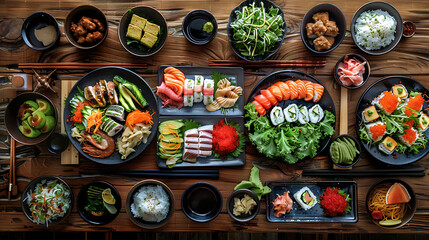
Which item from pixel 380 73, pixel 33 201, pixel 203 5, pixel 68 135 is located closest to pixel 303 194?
pixel 380 73

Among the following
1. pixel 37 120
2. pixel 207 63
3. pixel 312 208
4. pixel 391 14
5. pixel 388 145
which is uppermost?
pixel 391 14

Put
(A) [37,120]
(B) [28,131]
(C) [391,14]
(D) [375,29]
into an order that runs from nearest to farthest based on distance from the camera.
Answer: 1. (A) [37,120]
2. (B) [28,131]
3. (D) [375,29]
4. (C) [391,14]

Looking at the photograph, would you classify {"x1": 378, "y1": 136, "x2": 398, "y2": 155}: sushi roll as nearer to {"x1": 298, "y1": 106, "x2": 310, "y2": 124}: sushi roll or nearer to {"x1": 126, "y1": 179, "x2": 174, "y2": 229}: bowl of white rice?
{"x1": 298, "y1": 106, "x2": 310, "y2": 124}: sushi roll

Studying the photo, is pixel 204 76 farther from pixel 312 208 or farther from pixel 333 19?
pixel 312 208

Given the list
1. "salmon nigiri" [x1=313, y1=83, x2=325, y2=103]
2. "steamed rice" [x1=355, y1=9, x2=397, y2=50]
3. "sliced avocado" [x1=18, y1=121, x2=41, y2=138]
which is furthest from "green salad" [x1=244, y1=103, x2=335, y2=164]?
"sliced avocado" [x1=18, y1=121, x2=41, y2=138]

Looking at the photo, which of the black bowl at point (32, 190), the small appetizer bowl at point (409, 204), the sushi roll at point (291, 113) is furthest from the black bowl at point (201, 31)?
the small appetizer bowl at point (409, 204)

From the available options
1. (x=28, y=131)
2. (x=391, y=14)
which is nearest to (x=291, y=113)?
(x=391, y=14)

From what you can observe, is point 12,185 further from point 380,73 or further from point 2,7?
point 380,73
